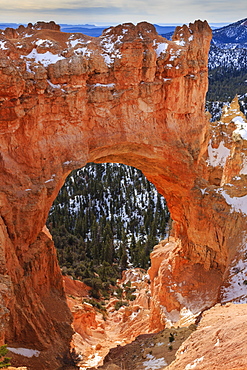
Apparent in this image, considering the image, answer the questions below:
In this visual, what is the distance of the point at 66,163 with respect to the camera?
13812mm

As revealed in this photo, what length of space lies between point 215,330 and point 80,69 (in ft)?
33.5

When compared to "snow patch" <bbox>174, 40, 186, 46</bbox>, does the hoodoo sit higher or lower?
lower

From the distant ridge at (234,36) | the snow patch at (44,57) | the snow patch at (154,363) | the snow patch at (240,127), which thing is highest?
the distant ridge at (234,36)

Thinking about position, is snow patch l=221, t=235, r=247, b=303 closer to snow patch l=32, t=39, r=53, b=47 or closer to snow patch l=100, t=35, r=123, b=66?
snow patch l=100, t=35, r=123, b=66

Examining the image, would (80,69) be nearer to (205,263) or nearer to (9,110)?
(9,110)

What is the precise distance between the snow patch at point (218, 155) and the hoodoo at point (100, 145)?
4.51 m

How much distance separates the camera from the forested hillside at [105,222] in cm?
3099

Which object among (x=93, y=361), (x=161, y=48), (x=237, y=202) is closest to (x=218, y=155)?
(x=237, y=202)

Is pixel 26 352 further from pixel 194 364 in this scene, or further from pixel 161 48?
pixel 161 48

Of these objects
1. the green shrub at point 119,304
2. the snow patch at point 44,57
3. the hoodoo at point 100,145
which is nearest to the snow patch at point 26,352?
the hoodoo at point 100,145

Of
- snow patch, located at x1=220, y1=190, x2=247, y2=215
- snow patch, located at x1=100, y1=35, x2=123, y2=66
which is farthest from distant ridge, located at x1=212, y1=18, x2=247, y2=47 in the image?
snow patch, located at x1=100, y1=35, x2=123, y2=66

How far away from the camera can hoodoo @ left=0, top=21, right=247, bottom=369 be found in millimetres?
12281

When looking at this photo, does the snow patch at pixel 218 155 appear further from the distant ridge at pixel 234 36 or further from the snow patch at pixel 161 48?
the distant ridge at pixel 234 36

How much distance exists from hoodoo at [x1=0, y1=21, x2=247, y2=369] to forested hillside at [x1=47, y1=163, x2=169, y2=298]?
11.8 meters
